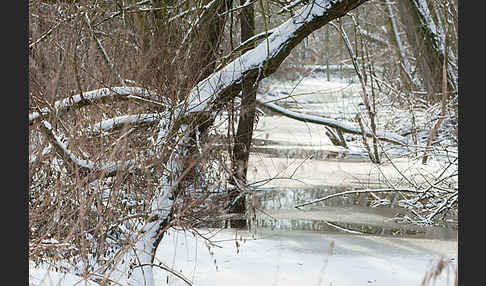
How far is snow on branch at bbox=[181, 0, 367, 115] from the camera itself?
4.81 m

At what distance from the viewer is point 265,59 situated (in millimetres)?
4906

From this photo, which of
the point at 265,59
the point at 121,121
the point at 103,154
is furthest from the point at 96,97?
the point at 265,59

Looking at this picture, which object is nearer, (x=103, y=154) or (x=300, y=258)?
(x=103, y=154)

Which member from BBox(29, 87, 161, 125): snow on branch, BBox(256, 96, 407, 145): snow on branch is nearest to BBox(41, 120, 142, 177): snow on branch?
BBox(29, 87, 161, 125): snow on branch

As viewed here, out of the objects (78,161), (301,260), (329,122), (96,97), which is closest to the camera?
(78,161)

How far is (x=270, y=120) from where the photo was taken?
1581 cm

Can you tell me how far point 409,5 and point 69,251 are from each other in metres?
6.71

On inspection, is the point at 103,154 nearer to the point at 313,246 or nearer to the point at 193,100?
the point at 193,100

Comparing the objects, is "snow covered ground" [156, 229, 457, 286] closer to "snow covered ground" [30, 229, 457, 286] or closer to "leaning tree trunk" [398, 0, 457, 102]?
"snow covered ground" [30, 229, 457, 286]

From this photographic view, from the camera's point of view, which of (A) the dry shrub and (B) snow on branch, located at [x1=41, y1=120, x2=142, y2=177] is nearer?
(B) snow on branch, located at [x1=41, y1=120, x2=142, y2=177]

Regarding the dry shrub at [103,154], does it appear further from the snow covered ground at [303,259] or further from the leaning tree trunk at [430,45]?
the leaning tree trunk at [430,45]

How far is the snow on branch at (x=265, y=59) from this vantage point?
4.81 meters

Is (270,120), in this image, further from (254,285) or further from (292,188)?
(254,285)

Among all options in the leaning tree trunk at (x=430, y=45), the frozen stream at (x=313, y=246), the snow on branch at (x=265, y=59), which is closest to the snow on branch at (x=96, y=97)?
the snow on branch at (x=265, y=59)
